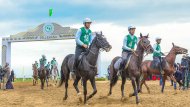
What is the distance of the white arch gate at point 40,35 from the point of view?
46.6 metres

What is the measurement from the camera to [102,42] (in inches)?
570

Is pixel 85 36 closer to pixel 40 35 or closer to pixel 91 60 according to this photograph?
pixel 91 60

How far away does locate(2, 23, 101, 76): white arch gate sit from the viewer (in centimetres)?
4659

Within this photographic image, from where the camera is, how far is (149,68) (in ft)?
74.2

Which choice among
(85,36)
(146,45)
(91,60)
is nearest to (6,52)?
(85,36)

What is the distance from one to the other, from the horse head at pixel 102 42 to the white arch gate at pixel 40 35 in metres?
31.5

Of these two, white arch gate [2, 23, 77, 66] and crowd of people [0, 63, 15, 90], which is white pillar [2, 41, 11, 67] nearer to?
white arch gate [2, 23, 77, 66]

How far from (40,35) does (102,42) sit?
3442 centimetres

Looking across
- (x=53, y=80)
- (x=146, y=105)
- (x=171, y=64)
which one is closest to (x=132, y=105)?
(x=146, y=105)

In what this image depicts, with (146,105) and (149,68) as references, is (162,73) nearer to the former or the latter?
(149,68)

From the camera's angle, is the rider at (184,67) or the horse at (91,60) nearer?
the horse at (91,60)

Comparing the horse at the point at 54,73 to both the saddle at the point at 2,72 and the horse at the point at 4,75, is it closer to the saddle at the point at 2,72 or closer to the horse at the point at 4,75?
the horse at the point at 4,75

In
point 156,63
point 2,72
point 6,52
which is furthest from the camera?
point 6,52

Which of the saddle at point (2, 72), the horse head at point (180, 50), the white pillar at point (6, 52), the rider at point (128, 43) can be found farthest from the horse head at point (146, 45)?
the white pillar at point (6, 52)
